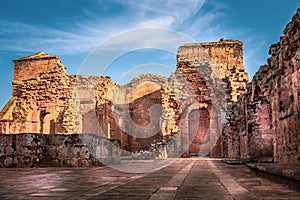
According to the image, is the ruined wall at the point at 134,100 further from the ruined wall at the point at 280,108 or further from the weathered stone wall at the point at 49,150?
the weathered stone wall at the point at 49,150

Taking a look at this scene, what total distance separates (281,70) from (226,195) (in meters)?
5.43

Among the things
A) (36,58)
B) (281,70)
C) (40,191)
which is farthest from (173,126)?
(36,58)

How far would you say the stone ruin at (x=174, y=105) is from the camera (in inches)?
379

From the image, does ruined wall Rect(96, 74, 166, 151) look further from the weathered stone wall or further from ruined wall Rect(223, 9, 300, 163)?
the weathered stone wall

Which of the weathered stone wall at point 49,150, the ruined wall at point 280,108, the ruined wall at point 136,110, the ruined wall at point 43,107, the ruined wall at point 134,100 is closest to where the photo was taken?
the ruined wall at point 280,108

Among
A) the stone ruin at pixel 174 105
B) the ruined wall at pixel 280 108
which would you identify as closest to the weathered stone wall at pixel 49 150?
the stone ruin at pixel 174 105

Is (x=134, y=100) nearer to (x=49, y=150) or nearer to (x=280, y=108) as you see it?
(x=49, y=150)

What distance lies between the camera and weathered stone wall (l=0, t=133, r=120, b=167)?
317 inches

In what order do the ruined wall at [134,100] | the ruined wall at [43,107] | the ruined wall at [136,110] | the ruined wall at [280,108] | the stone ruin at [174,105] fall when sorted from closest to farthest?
the ruined wall at [280,108], the stone ruin at [174,105], the ruined wall at [134,100], the ruined wall at [43,107], the ruined wall at [136,110]

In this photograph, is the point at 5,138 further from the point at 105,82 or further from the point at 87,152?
the point at 105,82

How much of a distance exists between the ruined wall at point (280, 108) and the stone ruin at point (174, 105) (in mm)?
30

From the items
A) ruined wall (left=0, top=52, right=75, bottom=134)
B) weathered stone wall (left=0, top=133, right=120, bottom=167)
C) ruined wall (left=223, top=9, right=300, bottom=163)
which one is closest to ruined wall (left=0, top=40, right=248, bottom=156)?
ruined wall (left=0, top=52, right=75, bottom=134)

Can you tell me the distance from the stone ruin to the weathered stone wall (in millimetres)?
357

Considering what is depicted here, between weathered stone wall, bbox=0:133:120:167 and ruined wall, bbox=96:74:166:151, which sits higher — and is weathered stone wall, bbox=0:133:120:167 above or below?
below
